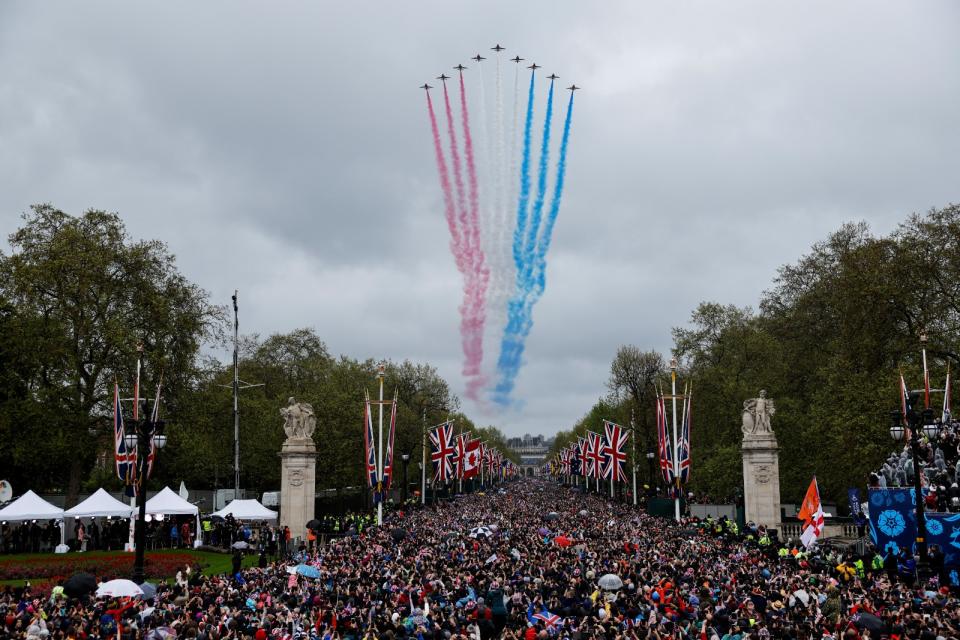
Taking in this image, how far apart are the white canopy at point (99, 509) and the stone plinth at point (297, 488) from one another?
7287 mm

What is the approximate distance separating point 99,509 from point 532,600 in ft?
79.7

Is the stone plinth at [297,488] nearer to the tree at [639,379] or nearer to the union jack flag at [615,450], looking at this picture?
the union jack flag at [615,450]

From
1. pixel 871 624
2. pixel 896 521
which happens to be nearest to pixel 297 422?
pixel 896 521

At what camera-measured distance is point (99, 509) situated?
3534 centimetres

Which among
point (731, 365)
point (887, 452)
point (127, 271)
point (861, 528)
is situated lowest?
point (861, 528)

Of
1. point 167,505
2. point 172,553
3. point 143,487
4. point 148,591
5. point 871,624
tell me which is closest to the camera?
point 871,624

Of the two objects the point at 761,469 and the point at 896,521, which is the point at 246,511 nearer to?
the point at 761,469

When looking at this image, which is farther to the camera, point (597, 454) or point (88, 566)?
point (597, 454)

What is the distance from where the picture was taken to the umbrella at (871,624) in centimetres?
1343

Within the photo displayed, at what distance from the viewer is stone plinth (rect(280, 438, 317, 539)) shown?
4044cm

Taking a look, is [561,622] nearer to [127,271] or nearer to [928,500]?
[928,500]

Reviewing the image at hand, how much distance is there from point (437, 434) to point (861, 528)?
2428 centimetres

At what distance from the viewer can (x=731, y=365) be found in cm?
6088

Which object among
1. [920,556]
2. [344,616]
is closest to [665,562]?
[920,556]
